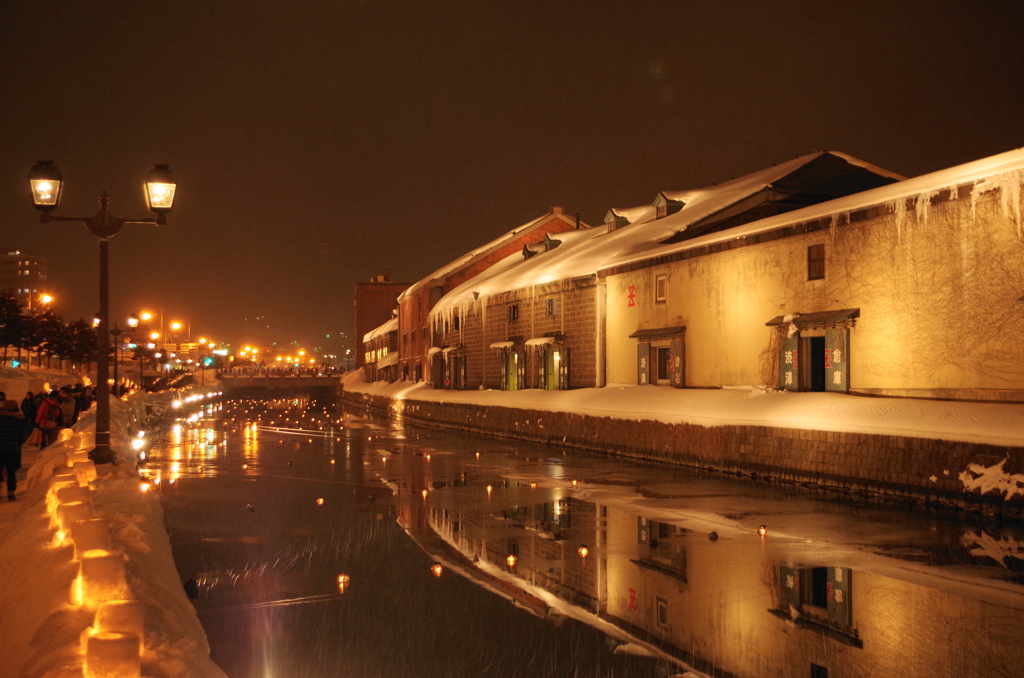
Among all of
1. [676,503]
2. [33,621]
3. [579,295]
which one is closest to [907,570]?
[676,503]

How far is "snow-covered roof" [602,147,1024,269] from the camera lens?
17.5 metres

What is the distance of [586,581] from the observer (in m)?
9.79

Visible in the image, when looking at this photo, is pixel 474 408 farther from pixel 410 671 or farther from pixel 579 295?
pixel 410 671

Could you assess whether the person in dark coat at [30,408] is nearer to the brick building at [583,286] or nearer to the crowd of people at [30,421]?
the crowd of people at [30,421]

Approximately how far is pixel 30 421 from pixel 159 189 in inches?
508

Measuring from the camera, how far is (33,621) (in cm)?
612

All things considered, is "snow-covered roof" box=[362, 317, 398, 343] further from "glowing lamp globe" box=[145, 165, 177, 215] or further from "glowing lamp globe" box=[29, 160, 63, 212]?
"glowing lamp globe" box=[29, 160, 63, 212]

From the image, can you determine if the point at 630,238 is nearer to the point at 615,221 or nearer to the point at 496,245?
the point at 615,221

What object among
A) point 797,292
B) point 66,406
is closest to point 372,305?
point 66,406

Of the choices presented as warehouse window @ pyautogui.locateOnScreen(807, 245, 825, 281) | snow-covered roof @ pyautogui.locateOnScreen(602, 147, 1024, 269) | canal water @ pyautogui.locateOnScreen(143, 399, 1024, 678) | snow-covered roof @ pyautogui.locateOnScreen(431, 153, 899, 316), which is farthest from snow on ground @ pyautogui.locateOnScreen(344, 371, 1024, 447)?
snow-covered roof @ pyautogui.locateOnScreen(431, 153, 899, 316)

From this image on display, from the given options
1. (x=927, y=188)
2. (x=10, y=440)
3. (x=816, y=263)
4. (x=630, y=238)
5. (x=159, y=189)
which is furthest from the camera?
(x=630, y=238)

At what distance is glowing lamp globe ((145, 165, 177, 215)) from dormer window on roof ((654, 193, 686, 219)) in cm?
2422

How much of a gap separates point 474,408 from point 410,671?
3243 cm

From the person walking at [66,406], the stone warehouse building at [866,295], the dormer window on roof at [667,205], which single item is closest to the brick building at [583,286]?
the dormer window on roof at [667,205]
